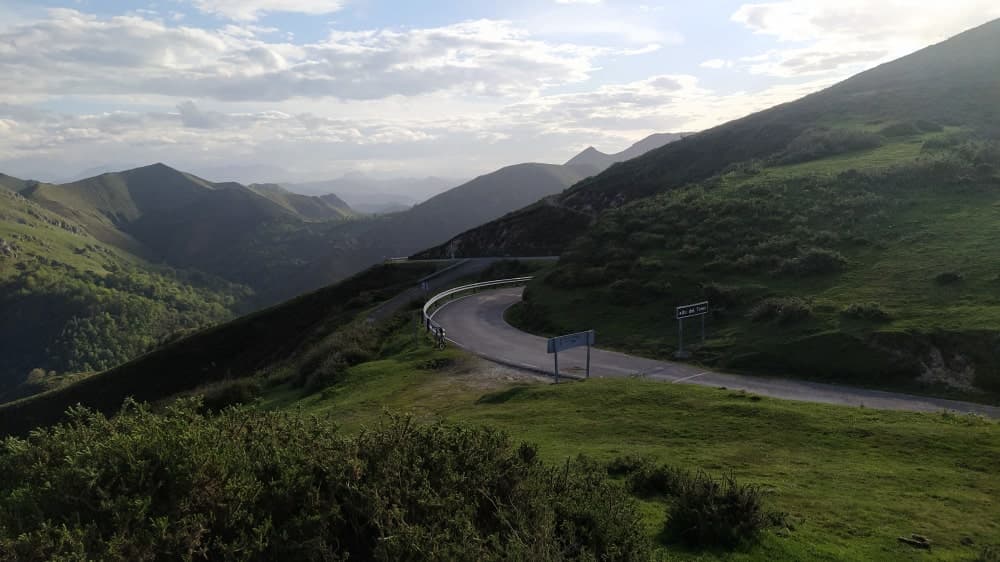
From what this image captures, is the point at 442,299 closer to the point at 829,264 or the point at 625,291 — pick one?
the point at 625,291

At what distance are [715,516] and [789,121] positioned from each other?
7932 centimetres

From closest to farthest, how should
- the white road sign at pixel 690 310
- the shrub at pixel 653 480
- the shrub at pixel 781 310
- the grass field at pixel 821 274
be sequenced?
1. the shrub at pixel 653 480
2. the grass field at pixel 821 274
3. the white road sign at pixel 690 310
4. the shrub at pixel 781 310

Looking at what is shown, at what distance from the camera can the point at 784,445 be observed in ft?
42.9

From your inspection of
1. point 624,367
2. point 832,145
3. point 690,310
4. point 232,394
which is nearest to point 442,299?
point 232,394

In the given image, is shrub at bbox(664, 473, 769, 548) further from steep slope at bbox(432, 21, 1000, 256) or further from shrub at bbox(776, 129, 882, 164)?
steep slope at bbox(432, 21, 1000, 256)

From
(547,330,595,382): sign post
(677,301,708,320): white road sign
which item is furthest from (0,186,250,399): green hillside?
(677,301,708,320): white road sign

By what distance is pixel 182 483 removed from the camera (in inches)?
215

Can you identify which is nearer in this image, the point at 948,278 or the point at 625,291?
the point at 948,278

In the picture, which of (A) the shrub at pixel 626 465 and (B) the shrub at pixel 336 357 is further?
(B) the shrub at pixel 336 357

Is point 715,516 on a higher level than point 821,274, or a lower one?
lower

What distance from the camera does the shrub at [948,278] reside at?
22663 millimetres

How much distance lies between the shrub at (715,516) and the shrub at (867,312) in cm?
1611

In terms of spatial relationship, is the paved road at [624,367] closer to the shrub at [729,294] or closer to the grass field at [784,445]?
the grass field at [784,445]

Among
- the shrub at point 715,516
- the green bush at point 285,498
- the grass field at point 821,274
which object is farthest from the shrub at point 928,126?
the green bush at point 285,498
